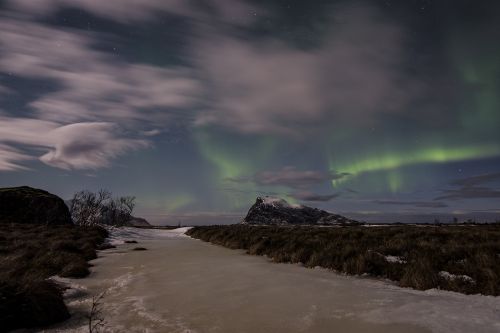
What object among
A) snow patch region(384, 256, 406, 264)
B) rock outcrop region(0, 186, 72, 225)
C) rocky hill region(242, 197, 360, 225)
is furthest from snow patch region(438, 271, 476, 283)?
rocky hill region(242, 197, 360, 225)

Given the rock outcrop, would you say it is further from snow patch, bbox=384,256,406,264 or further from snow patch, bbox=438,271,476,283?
snow patch, bbox=438,271,476,283

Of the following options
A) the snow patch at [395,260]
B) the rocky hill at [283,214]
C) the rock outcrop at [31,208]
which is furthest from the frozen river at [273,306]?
the rocky hill at [283,214]

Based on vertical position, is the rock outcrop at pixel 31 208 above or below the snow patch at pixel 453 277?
above

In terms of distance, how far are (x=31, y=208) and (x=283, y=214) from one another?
400ft

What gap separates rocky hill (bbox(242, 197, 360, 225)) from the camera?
15675 centimetres

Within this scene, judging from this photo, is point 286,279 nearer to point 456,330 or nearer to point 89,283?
point 456,330

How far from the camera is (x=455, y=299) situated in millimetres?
6102

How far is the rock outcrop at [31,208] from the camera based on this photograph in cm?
5396

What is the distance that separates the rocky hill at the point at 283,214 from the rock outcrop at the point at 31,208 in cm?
10306

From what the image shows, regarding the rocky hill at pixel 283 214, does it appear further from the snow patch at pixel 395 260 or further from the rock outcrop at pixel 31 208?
the snow patch at pixel 395 260

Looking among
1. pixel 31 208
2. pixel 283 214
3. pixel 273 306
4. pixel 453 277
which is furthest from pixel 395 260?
pixel 283 214

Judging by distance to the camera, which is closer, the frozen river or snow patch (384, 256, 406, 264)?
the frozen river

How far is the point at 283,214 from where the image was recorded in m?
163

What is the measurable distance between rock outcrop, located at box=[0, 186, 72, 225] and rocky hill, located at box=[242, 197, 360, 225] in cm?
10306
